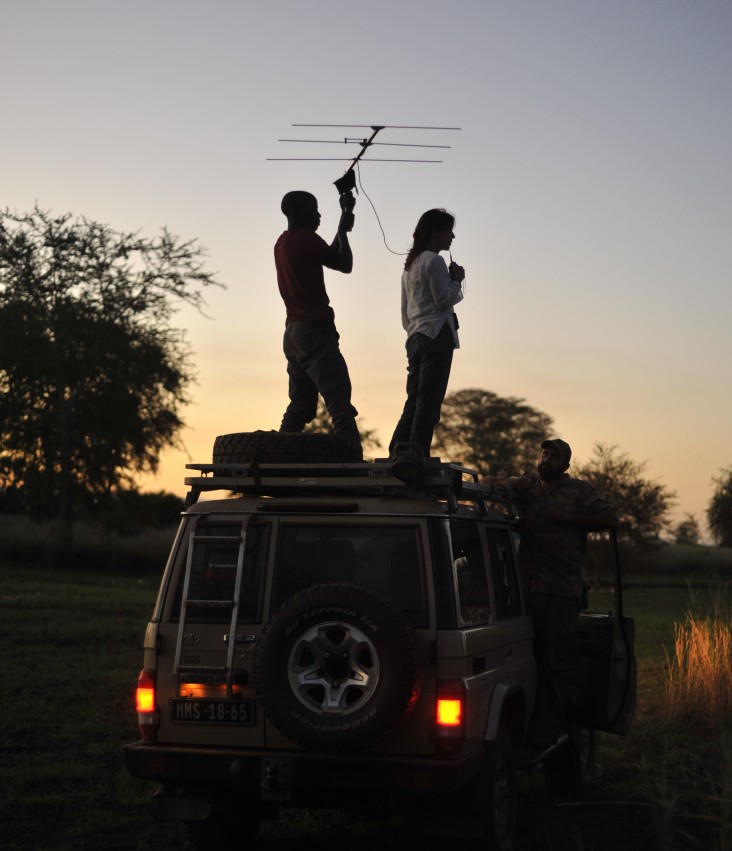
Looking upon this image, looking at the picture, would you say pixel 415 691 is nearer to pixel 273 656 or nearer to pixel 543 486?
pixel 273 656

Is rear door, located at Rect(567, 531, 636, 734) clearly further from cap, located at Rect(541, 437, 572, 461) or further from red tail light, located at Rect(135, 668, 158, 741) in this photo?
red tail light, located at Rect(135, 668, 158, 741)

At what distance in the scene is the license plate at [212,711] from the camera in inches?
234

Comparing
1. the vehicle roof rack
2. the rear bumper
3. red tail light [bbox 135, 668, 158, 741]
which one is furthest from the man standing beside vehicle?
red tail light [bbox 135, 668, 158, 741]

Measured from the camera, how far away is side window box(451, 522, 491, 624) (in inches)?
243

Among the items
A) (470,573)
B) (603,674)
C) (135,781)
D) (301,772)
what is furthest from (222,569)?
(135,781)

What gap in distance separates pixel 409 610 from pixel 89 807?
3.49 metres

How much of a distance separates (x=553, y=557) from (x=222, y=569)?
264cm

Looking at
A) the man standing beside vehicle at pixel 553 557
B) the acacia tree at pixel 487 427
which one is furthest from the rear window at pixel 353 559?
the acacia tree at pixel 487 427

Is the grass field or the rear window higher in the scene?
the rear window

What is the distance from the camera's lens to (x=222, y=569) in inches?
243

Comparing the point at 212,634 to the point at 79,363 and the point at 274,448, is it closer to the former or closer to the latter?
the point at 274,448

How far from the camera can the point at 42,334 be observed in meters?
38.7

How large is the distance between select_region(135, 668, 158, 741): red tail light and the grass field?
1.38 m

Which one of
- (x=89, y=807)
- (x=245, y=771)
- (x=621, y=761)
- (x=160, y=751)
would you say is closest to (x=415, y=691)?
(x=245, y=771)
